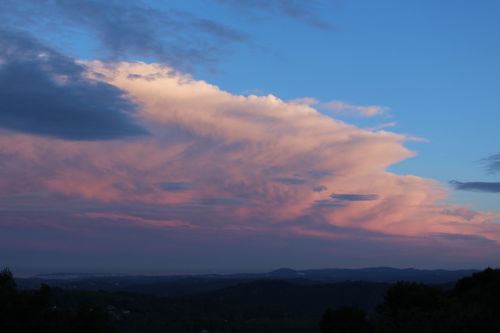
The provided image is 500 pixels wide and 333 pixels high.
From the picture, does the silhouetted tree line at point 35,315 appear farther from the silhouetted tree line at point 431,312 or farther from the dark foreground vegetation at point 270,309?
the silhouetted tree line at point 431,312

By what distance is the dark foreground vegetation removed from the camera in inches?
1179

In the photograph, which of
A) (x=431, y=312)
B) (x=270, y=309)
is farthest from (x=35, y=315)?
(x=270, y=309)

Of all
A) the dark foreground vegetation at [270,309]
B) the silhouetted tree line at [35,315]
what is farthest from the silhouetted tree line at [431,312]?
Answer: the silhouetted tree line at [35,315]

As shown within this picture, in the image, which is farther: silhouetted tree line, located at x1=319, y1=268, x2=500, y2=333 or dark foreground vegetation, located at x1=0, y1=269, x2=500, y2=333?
dark foreground vegetation, located at x1=0, y1=269, x2=500, y2=333

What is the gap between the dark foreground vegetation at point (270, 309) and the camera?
29953 millimetres

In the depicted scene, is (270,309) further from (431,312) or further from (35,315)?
(35,315)

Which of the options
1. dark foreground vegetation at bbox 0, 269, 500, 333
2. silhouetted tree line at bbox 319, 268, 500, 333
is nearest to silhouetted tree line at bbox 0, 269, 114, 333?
dark foreground vegetation at bbox 0, 269, 500, 333

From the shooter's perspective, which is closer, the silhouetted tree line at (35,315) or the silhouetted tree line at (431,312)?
the silhouetted tree line at (431,312)

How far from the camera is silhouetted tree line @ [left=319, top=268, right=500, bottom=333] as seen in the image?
979 inches

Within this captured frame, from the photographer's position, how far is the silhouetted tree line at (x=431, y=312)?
24875 mm

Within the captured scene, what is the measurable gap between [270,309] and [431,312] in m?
75.3

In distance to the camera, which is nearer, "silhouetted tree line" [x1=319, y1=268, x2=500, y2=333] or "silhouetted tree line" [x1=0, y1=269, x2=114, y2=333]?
"silhouetted tree line" [x1=319, y1=268, x2=500, y2=333]

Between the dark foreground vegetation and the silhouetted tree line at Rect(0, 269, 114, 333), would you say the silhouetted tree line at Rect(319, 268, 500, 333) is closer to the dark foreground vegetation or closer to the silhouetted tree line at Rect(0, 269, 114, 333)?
the dark foreground vegetation

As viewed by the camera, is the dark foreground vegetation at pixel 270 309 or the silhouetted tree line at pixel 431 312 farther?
the dark foreground vegetation at pixel 270 309
